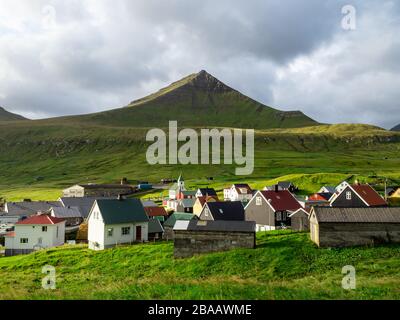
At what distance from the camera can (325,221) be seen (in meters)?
40.8

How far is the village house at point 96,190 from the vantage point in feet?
486

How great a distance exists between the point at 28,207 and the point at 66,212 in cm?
1818

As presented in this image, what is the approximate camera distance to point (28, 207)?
95.7 m

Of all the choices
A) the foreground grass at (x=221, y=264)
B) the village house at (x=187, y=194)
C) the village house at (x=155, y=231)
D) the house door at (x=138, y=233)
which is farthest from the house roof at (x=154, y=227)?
the village house at (x=187, y=194)

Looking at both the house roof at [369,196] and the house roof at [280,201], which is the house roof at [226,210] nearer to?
the house roof at [280,201]

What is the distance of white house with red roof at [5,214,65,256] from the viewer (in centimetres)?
6562

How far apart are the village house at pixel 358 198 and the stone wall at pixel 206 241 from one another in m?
26.4

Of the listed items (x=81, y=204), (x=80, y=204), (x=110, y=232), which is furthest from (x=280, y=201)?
(x=80, y=204)

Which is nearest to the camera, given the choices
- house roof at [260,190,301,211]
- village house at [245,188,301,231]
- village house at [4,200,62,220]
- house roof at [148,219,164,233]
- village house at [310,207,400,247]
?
village house at [310,207,400,247]

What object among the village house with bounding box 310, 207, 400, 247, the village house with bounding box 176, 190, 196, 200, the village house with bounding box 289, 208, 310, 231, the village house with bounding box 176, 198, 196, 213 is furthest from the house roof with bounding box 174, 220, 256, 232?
the village house with bounding box 176, 190, 196, 200

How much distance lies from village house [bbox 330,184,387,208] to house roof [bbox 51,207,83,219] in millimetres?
56813

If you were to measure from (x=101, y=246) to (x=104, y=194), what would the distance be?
102880 mm

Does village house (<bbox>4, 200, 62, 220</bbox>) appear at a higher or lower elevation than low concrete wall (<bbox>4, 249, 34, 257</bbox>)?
higher

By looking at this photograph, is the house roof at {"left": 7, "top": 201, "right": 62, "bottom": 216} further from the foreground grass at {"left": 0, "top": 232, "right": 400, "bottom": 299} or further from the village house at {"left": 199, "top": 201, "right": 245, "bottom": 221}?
the village house at {"left": 199, "top": 201, "right": 245, "bottom": 221}
